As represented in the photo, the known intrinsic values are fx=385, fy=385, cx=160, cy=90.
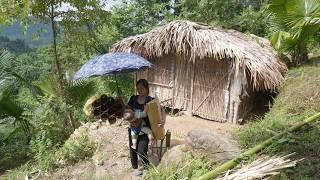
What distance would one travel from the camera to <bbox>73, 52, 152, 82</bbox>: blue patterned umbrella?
6.20 meters

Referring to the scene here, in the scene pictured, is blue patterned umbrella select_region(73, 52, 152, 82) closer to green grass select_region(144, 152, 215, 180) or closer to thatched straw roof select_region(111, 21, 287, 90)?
green grass select_region(144, 152, 215, 180)

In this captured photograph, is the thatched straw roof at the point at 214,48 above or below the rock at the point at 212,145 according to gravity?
above

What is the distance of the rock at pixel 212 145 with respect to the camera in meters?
5.34

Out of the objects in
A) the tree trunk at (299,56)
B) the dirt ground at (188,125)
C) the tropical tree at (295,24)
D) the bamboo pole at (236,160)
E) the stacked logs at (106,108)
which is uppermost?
the tropical tree at (295,24)

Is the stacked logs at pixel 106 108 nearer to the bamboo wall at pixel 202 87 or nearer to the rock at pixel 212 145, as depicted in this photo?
the rock at pixel 212 145

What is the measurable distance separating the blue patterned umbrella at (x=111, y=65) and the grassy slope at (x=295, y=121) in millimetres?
2094

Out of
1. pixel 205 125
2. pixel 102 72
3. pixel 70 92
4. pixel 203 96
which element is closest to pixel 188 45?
pixel 203 96

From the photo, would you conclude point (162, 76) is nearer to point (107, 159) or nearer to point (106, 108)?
point (107, 159)

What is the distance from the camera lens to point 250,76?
952 cm

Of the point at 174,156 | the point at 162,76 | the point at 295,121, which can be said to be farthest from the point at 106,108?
the point at 162,76

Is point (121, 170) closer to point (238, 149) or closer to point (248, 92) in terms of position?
point (238, 149)

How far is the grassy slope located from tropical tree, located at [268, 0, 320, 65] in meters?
0.76

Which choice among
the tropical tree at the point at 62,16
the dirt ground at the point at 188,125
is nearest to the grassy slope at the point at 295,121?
the dirt ground at the point at 188,125

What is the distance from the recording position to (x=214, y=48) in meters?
9.60
